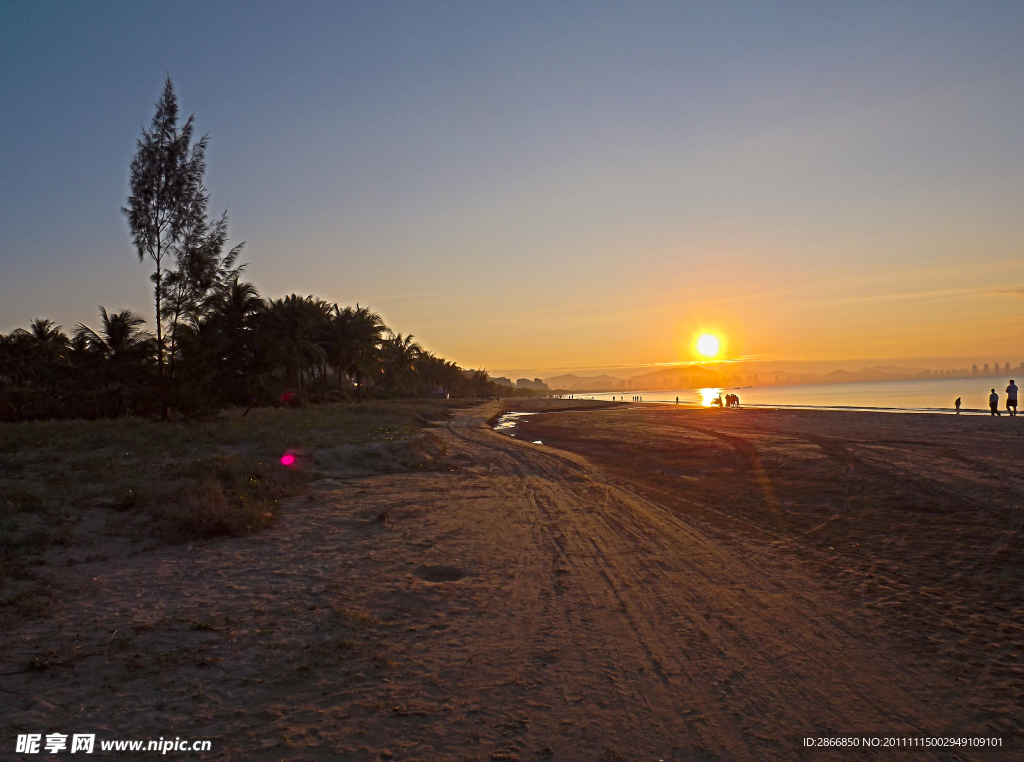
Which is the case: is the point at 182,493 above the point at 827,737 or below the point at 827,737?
above

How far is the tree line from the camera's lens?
2152cm

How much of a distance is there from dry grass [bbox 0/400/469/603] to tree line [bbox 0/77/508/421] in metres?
5.63

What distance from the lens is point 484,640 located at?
5.24 m

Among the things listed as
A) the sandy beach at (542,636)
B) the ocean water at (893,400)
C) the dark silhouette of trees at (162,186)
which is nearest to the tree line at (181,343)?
the dark silhouette of trees at (162,186)

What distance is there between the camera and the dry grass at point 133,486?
286 inches

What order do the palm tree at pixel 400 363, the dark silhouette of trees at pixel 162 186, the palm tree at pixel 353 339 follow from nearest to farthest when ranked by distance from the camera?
the dark silhouette of trees at pixel 162 186 < the palm tree at pixel 353 339 < the palm tree at pixel 400 363

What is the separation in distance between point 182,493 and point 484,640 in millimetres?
6178

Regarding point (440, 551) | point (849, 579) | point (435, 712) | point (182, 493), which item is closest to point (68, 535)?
point (182, 493)

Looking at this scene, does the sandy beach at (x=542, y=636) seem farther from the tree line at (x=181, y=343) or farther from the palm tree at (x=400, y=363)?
the palm tree at (x=400, y=363)

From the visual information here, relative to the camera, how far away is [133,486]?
9.59m

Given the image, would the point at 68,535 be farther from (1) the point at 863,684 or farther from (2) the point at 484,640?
(1) the point at 863,684

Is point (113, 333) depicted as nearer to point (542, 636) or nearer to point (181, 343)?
point (181, 343)

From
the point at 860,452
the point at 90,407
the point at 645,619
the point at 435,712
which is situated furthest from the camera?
the point at 90,407

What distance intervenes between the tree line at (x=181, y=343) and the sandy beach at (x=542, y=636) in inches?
618
